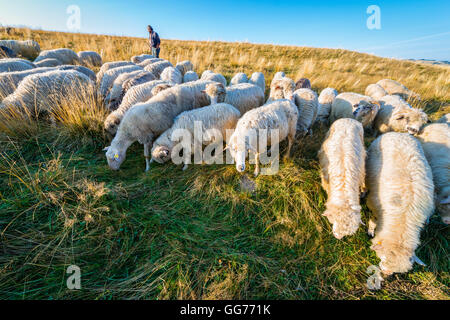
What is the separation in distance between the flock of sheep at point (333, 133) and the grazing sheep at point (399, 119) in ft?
0.07

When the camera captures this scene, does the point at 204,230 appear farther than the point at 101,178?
No

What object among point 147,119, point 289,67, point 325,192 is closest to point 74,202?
point 147,119

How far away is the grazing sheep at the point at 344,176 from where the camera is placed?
100 inches

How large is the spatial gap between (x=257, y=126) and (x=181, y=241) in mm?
2509

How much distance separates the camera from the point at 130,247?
256cm

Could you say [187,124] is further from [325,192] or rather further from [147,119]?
[325,192]

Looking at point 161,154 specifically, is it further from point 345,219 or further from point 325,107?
point 325,107

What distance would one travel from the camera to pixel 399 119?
490 centimetres

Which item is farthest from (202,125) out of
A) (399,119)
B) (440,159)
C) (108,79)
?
(399,119)

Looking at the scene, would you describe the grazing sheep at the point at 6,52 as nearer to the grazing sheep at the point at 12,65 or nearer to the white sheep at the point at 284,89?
the grazing sheep at the point at 12,65
